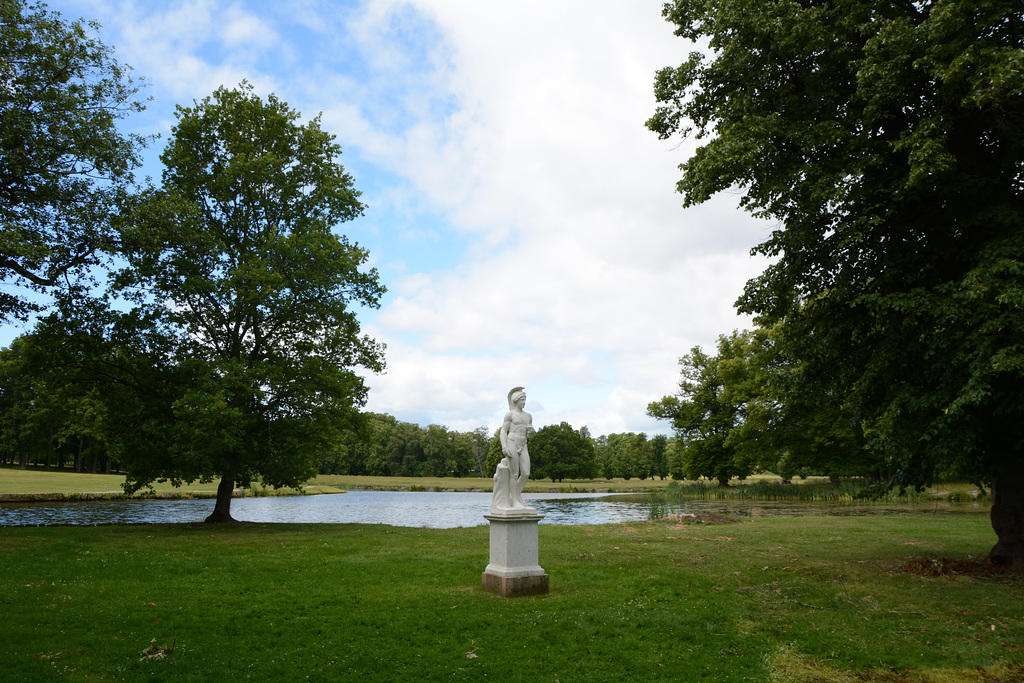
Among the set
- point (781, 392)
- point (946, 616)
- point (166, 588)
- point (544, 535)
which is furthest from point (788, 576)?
point (166, 588)

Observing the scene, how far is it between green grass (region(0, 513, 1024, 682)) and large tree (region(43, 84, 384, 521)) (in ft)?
20.0

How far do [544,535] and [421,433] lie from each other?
325ft

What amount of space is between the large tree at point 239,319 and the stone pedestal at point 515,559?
39.2ft

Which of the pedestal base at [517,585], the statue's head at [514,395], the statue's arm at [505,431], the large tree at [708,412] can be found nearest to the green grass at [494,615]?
the pedestal base at [517,585]

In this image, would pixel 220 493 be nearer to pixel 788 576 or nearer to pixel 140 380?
pixel 140 380

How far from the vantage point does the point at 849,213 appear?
12.8m

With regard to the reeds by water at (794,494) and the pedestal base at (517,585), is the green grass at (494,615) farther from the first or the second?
the reeds by water at (794,494)

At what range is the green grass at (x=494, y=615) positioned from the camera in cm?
673

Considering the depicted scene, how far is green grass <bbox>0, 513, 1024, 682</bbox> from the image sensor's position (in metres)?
6.73

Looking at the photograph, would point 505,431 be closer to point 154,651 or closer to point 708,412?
point 154,651

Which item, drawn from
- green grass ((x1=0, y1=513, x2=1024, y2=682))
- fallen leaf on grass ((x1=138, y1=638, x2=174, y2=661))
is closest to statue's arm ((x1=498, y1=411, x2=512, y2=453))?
green grass ((x1=0, y1=513, x2=1024, y2=682))

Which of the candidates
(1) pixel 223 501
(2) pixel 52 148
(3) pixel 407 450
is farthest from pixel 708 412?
(3) pixel 407 450

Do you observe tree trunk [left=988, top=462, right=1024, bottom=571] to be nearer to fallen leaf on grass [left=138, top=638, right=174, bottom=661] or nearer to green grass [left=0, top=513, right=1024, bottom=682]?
green grass [left=0, top=513, right=1024, bottom=682]

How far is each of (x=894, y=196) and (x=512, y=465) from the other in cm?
847
